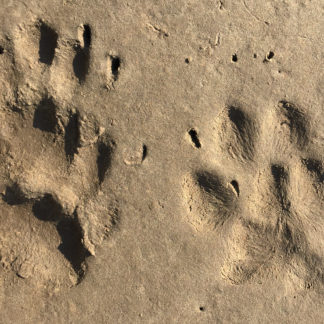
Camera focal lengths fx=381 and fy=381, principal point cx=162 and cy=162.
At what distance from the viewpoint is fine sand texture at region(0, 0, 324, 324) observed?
1314mm

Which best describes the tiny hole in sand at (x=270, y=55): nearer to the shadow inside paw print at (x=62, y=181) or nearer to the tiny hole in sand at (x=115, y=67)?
the tiny hole in sand at (x=115, y=67)

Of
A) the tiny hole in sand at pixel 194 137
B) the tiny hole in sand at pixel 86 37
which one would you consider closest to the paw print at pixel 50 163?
the tiny hole in sand at pixel 86 37

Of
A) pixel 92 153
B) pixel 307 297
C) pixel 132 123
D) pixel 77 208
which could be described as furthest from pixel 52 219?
pixel 307 297

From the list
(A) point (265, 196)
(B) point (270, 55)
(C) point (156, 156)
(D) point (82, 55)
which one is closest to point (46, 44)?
(D) point (82, 55)

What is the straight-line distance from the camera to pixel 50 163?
134cm

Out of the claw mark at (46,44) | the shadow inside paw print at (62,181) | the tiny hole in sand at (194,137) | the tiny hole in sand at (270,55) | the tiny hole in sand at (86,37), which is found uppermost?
the tiny hole in sand at (270,55)

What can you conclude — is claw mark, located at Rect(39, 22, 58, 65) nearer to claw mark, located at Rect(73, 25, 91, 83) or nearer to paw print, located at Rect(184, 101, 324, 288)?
claw mark, located at Rect(73, 25, 91, 83)

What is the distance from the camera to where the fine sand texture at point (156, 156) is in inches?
51.8

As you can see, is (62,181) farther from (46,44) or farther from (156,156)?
(46,44)

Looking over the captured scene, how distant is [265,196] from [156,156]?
427 mm

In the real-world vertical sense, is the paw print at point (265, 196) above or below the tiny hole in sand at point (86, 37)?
below

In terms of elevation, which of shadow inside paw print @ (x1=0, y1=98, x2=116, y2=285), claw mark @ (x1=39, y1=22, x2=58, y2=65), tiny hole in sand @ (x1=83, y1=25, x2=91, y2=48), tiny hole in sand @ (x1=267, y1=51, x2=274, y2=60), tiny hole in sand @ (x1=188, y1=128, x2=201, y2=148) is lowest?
shadow inside paw print @ (x1=0, y1=98, x2=116, y2=285)

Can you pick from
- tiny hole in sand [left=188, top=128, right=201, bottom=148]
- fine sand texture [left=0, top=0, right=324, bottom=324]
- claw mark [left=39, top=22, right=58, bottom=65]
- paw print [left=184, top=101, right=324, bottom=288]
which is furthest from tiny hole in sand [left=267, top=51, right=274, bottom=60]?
claw mark [left=39, top=22, right=58, bottom=65]

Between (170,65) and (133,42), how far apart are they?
0.15 meters
